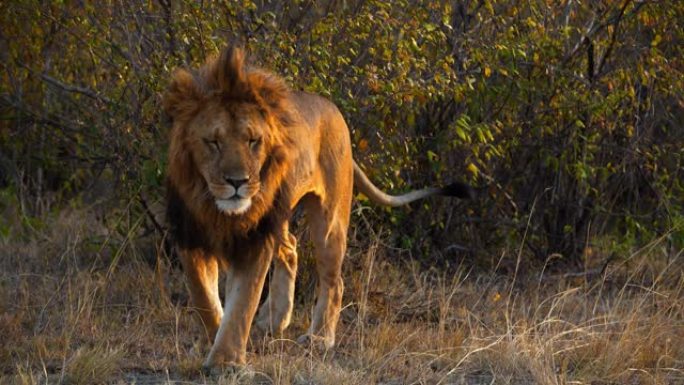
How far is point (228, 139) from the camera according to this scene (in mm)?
4113

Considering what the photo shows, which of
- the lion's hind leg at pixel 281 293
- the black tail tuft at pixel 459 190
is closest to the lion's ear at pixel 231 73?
the lion's hind leg at pixel 281 293

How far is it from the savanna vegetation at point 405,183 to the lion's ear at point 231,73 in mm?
893

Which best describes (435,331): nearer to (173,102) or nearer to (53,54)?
(173,102)

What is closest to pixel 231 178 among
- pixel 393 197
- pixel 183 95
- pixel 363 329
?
pixel 183 95

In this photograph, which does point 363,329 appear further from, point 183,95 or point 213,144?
point 183,95

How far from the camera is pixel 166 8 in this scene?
542cm

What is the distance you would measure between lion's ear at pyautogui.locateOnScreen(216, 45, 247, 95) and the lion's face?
56 mm

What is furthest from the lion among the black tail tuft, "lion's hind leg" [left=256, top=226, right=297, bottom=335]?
the black tail tuft

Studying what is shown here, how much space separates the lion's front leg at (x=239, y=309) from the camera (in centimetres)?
422

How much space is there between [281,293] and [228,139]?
1.14 meters

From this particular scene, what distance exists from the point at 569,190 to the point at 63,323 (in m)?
3.00

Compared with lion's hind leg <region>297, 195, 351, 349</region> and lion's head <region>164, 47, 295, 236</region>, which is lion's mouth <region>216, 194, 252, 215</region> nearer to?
lion's head <region>164, 47, 295, 236</region>

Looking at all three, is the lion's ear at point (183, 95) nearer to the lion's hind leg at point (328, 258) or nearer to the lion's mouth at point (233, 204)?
the lion's mouth at point (233, 204)

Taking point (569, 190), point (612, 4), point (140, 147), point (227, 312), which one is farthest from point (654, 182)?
point (227, 312)
